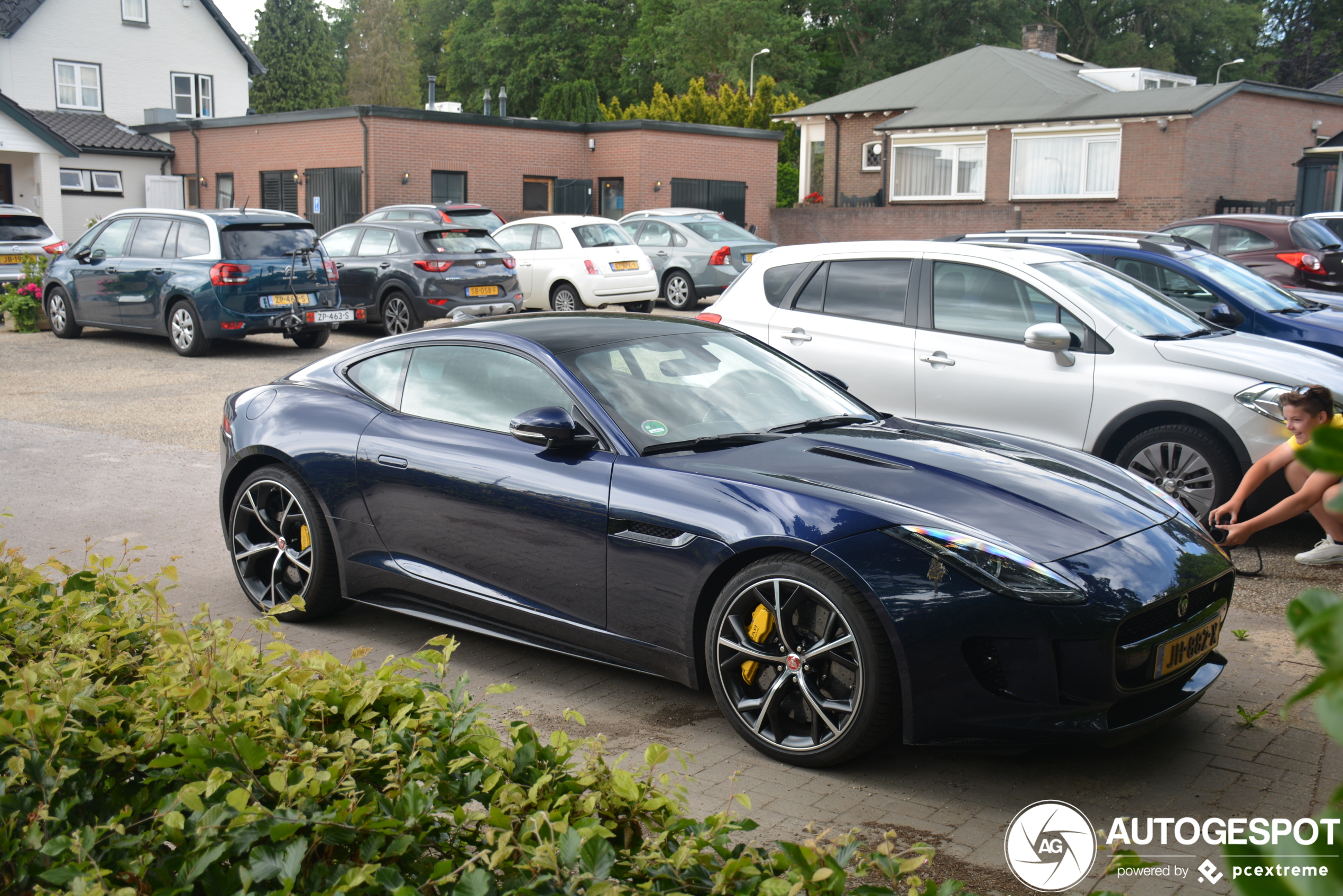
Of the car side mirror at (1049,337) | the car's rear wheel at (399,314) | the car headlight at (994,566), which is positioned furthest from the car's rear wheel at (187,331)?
the car headlight at (994,566)

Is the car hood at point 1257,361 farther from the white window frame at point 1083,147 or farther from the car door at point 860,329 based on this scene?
the white window frame at point 1083,147

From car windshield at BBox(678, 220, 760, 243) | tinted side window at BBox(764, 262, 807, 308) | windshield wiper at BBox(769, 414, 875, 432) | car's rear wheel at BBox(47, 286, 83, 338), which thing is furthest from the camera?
car windshield at BBox(678, 220, 760, 243)

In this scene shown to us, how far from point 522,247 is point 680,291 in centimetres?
321

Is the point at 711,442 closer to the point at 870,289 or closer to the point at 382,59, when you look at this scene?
the point at 870,289

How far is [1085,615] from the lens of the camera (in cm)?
373

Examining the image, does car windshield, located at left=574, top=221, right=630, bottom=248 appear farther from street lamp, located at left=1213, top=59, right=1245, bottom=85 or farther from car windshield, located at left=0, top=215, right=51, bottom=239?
street lamp, located at left=1213, top=59, right=1245, bottom=85

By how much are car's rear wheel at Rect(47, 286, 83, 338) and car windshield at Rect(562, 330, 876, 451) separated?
15085mm

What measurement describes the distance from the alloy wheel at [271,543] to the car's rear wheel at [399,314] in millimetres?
11352

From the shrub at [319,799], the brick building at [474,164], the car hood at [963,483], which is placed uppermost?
the brick building at [474,164]

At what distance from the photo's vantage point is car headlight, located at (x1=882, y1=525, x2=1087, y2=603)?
3740 mm

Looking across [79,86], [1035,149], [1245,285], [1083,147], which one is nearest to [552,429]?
[1245,285]

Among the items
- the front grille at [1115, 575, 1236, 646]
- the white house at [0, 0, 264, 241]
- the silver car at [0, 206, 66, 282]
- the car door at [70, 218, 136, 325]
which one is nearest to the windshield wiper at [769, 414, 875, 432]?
the front grille at [1115, 575, 1236, 646]

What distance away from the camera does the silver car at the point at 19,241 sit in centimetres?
2333

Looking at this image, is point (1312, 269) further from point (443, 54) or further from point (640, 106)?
point (443, 54)
